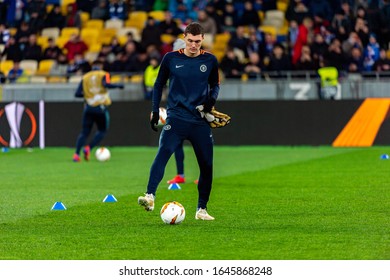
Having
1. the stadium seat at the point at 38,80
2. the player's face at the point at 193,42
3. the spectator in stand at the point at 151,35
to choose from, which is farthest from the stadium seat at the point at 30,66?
the player's face at the point at 193,42

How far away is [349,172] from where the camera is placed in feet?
67.9

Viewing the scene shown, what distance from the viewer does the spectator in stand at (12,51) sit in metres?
35.2

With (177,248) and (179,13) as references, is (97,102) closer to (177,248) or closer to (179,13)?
(179,13)

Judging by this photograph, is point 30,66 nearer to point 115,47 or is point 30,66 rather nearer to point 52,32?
point 52,32

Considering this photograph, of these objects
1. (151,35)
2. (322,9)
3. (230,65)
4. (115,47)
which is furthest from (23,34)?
(322,9)

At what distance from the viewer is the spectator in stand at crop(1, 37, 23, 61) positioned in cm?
3525

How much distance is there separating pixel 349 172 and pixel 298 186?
10.1ft

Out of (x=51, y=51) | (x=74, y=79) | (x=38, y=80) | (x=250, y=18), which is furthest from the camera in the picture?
(x=51, y=51)

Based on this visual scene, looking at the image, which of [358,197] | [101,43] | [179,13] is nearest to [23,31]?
[101,43]

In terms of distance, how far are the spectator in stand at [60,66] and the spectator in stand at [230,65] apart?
17.5ft

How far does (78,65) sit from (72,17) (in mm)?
4205

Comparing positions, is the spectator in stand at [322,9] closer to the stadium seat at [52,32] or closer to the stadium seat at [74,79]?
the stadium seat at [74,79]

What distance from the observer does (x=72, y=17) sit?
3641 centimetres

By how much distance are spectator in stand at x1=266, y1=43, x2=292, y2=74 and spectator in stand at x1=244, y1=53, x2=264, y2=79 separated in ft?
1.36
